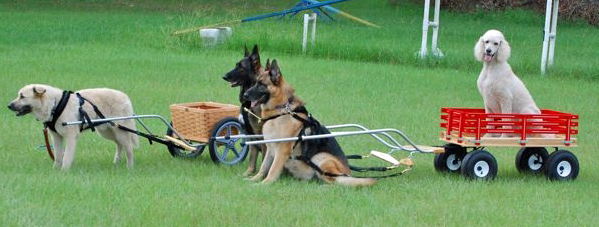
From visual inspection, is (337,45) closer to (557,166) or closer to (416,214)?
(557,166)

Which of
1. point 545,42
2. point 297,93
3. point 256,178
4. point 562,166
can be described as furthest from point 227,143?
point 545,42

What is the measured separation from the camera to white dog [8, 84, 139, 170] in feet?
29.2

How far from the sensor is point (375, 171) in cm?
933

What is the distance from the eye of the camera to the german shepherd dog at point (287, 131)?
8.72 meters

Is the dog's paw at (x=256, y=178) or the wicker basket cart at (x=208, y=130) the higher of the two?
the wicker basket cart at (x=208, y=130)

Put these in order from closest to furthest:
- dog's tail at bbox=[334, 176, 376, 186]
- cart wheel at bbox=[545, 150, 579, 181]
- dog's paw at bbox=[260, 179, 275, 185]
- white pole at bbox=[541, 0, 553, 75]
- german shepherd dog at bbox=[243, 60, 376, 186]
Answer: dog's tail at bbox=[334, 176, 376, 186]
dog's paw at bbox=[260, 179, 275, 185]
german shepherd dog at bbox=[243, 60, 376, 186]
cart wheel at bbox=[545, 150, 579, 181]
white pole at bbox=[541, 0, 553, 75]

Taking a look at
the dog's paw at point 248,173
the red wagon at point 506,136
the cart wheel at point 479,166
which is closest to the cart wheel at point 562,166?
the red wagon at point 506,136

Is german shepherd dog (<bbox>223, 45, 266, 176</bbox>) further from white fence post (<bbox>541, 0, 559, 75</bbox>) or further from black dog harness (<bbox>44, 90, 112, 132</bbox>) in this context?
white fence post (<bbox>541, 0, 559, 75</bbox>)

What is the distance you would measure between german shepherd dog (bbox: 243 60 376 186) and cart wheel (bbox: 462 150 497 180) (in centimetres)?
107

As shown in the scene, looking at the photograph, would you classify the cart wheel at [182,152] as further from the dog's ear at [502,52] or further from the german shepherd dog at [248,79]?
the dog's ear at [502,52]

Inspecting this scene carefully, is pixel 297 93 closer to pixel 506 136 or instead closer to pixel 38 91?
pixel 506 136

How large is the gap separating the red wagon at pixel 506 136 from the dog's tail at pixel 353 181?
1.00 metres

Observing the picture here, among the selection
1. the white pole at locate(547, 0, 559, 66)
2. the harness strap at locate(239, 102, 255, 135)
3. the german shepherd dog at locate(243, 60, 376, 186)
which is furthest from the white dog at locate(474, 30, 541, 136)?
the white pole at locate(547, 0, 559, 66)

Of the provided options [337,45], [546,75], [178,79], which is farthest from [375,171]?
[337,45]
